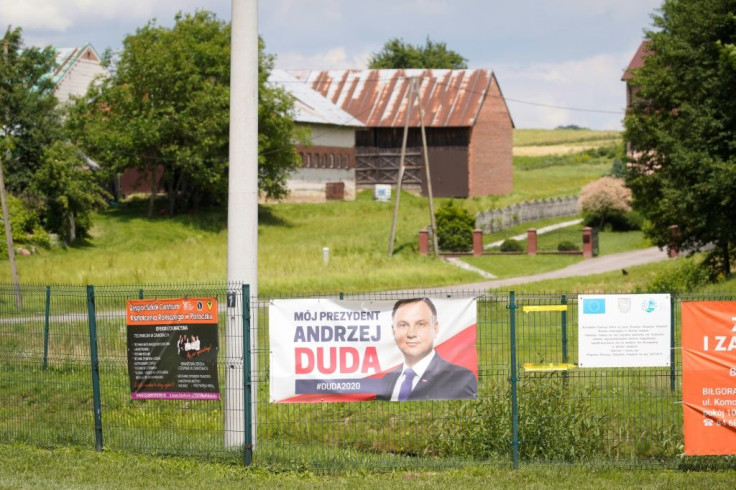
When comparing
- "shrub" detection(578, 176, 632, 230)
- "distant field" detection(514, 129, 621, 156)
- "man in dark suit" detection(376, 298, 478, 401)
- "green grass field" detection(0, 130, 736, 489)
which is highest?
"distant field" detection(514, 129, 621, 156)

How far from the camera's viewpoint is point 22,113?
49.7 m

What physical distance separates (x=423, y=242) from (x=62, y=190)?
1749 centimetres

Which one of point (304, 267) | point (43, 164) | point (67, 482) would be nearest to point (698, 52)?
point (304, 267)

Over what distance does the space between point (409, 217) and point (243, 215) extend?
1870 inches

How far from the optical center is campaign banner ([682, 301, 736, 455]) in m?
11.0

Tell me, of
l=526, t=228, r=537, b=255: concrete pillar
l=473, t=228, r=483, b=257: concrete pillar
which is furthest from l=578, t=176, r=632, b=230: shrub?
l=473, t=228, r=483, b=257: concrete pillar

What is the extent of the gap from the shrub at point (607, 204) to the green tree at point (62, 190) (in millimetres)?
27437

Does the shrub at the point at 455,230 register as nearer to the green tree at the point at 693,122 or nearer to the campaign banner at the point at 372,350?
the green tree at the point at 693,122

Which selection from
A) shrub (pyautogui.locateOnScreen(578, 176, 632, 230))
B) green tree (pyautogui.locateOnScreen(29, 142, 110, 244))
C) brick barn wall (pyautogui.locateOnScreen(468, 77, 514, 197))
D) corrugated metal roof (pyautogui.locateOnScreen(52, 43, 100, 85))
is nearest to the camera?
green tree (pyautogui.locateOnScreen(29, 142, 110, 244))

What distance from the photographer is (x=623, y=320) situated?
11086 mm

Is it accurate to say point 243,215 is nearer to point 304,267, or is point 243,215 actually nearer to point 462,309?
point 462,309

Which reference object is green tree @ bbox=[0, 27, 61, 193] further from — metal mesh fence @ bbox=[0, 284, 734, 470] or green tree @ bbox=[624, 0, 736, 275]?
metal mesh fence @ bbox=[0, 284, 734, 470]

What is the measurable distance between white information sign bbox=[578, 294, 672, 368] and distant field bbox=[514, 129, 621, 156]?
105379 mm

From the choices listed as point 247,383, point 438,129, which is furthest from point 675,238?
point 438,129
